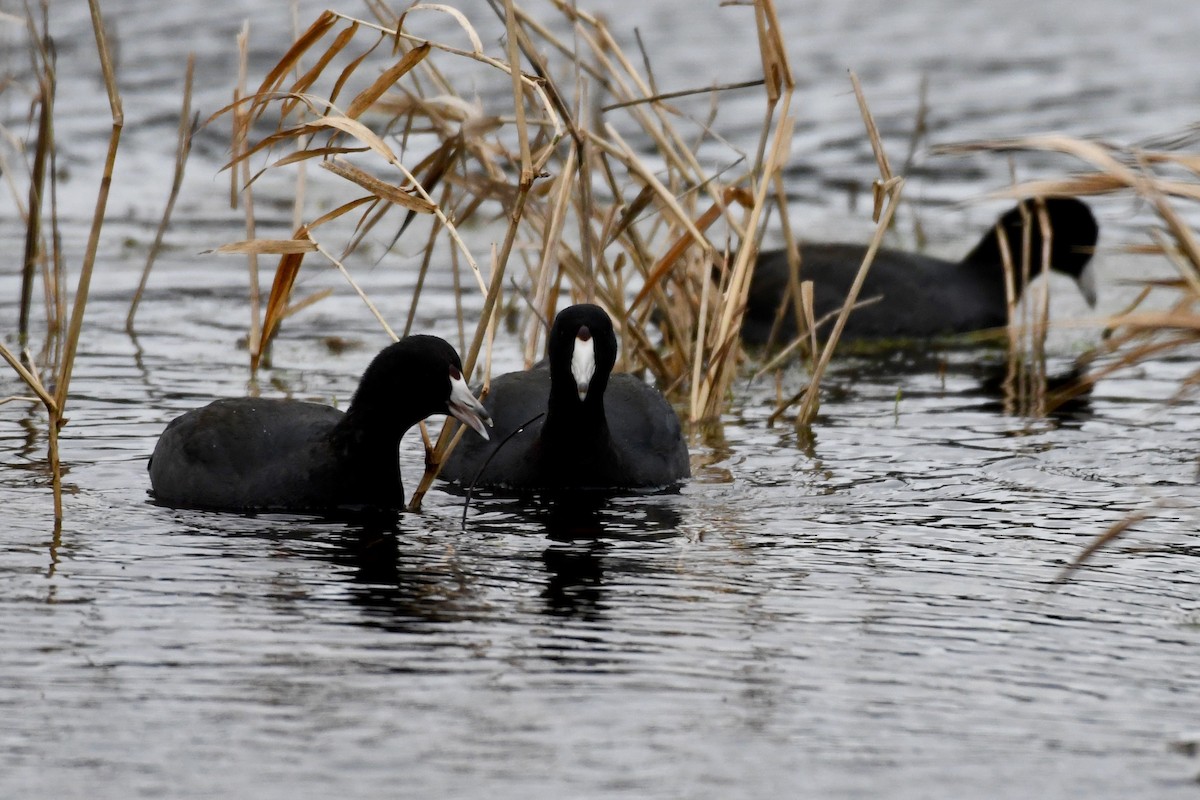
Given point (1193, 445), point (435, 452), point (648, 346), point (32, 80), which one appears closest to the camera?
point (435, 452)

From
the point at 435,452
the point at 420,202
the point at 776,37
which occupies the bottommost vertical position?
the point at 435,452

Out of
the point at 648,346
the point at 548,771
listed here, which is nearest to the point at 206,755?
the point at 548,771

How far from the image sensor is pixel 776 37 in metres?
6.29

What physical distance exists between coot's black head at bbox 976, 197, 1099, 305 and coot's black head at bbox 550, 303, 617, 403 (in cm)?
429

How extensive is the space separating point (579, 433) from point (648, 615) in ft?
5.49

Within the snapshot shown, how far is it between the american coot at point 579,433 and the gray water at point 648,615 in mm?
172

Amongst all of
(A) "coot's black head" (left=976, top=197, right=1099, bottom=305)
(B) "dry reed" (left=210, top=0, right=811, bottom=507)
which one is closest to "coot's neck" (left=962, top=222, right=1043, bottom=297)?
(A) "coot's black head" (left=976, top=197, right=1099, bottom=305)

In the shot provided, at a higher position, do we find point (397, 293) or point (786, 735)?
point (397, 293)

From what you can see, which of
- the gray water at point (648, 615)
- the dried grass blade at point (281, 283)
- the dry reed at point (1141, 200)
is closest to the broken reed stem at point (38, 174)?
the gray water at point (648, 615)

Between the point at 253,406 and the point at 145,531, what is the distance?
0.79 meters

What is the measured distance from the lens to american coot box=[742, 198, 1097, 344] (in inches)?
376

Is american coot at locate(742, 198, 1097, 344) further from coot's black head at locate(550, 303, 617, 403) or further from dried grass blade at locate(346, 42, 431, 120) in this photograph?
dried grass blade at locate(346, 42, 431, 120)

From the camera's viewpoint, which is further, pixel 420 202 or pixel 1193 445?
pixel 1193 445

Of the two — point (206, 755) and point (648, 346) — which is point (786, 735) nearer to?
point (206, 755)
